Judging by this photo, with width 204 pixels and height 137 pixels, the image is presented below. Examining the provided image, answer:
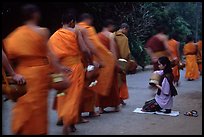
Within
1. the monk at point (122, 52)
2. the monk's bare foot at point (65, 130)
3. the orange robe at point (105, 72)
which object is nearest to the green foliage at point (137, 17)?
the monk at point (122, 52)

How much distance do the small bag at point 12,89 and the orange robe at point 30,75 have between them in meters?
0.11

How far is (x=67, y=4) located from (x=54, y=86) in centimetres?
874

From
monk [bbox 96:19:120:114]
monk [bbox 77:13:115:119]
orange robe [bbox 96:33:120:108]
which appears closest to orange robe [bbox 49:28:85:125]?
monk [bbox 77:13:115:119]

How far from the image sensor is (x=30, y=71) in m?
4.41

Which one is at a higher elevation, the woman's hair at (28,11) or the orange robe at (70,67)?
the woman's hair at (28,11)

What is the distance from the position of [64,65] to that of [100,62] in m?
0.96

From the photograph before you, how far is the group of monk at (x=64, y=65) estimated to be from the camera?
14.4 ft

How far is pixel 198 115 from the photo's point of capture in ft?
24.3

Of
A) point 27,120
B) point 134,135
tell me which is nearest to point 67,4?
point 134,135

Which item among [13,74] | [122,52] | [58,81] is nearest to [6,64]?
[13,74]

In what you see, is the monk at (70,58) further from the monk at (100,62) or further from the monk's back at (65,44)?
the monk at (100,62)

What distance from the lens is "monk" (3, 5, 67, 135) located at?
172 inches

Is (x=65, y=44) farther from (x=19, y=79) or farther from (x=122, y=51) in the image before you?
(x=122, y=51)

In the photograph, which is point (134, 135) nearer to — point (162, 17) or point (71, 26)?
point (71, 26)
